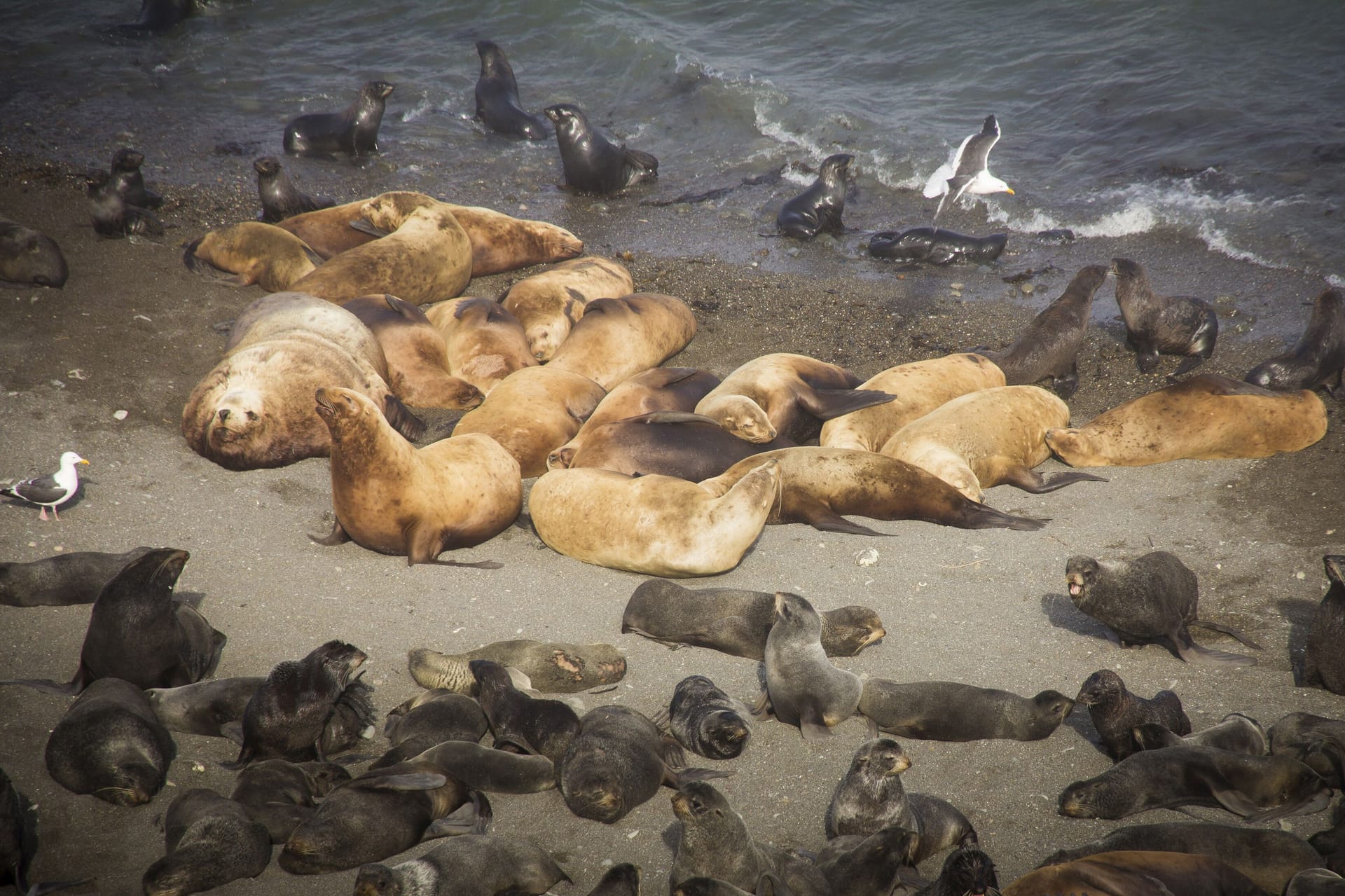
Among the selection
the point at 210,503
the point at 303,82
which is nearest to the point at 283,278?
the point at 210,503

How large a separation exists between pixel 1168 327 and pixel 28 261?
9073mm

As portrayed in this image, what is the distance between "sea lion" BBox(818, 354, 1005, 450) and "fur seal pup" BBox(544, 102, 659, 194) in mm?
5652

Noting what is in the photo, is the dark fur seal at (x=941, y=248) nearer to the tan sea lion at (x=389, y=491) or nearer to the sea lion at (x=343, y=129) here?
the tan sea lion at (x=389, y=491)

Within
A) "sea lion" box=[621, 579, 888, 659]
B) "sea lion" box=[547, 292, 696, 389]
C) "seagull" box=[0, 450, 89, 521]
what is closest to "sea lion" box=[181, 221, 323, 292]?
"sea lion" box=[547, 292, 696, 389]

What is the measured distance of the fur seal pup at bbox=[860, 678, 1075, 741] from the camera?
3.66m

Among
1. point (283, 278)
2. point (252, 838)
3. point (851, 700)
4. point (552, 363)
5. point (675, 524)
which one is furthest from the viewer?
point (283, 278)

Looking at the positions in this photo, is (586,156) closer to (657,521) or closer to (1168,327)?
(1168,327)

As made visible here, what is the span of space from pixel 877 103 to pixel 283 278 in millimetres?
9717

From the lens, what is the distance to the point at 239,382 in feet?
20.3

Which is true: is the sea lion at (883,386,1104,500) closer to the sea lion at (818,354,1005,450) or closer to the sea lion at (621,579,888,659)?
the sea lion at (818,354,1005,450)

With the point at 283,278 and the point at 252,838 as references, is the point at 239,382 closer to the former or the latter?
the point at 283,278

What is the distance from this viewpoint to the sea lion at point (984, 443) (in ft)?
19.7

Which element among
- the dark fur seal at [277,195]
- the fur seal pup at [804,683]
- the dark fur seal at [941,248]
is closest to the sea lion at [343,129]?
the dark fur seal at [277,195]

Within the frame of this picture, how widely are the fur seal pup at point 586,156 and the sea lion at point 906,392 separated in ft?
18.5
